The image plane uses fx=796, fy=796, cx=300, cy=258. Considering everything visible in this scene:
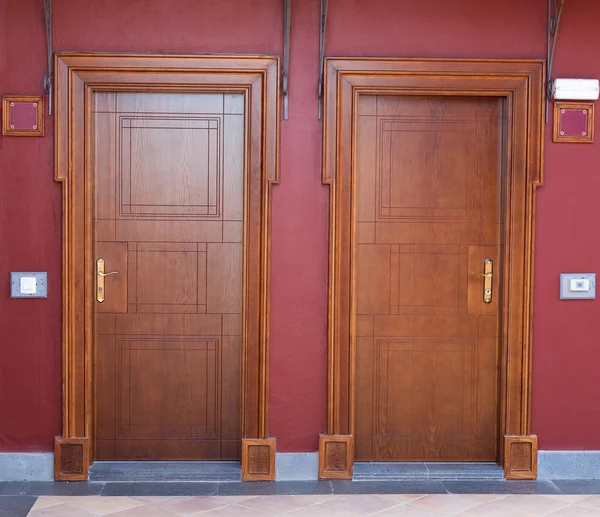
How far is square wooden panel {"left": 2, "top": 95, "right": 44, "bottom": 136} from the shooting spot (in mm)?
4082

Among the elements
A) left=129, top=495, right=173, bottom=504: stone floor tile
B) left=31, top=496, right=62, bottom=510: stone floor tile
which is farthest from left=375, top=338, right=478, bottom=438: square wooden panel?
left=31, top=496, right=62, bottom=510: stone floor tile

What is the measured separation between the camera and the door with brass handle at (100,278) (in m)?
4.24

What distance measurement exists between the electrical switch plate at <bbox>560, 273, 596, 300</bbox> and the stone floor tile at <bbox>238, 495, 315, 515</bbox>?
5.67 ft

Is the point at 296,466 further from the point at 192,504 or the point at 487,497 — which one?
the point at 487,497

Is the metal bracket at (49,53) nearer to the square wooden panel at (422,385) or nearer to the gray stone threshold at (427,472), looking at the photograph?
the square wooden panel at (422,385)

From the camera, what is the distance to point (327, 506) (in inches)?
152

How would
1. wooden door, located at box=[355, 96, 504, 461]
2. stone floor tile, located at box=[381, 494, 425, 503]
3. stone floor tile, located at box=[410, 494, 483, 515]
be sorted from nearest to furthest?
stone floor tile, located at box=[410, 494, 483, 515]
stone floor tile, located at box=[381, 494, 425, 503]
wooden door, located at box=[355, 96, 504, 461]

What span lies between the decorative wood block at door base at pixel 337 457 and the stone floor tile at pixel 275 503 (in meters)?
0.30

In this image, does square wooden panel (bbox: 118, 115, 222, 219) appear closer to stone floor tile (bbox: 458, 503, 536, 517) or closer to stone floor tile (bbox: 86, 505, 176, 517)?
stone floor tile (bbox: 86, 505, 176, 517)

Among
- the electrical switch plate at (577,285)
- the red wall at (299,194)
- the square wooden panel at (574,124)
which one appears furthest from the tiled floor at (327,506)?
the square wooden panel at (574,124)

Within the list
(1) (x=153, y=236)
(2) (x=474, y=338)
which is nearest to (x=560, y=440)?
(2) (x=474, y=338)

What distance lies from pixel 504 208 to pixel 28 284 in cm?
254

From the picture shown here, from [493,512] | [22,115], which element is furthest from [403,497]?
[22,115]

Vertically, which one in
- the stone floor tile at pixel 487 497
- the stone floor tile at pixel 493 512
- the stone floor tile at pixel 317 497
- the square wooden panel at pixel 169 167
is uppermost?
the square wooden panel at pixel 169 167
